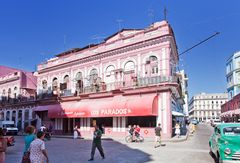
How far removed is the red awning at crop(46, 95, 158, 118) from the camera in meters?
23.7

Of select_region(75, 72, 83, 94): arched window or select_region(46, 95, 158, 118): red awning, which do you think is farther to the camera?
select_region(75, 72, 83, 94): arched window

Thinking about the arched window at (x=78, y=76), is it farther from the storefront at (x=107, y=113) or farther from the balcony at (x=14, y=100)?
the balcony at (x=14, y=100)

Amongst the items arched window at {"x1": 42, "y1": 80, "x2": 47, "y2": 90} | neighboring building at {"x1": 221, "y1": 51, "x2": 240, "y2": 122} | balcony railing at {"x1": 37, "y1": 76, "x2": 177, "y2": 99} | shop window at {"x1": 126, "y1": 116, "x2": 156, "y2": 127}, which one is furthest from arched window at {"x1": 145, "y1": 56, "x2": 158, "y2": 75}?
neighboring building at {"x1": 221, "y1": 51, "x2": 240, "y2": 122}

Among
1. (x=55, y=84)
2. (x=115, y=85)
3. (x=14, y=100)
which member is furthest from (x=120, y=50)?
(x=14, y=100)

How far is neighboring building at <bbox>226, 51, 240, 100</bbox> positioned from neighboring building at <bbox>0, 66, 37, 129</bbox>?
43.0m

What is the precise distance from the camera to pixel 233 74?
58.8m

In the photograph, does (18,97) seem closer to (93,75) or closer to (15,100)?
(15,100)

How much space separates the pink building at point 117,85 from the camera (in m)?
24.2

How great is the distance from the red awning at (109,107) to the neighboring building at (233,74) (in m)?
37.6

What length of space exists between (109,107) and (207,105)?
126 metres

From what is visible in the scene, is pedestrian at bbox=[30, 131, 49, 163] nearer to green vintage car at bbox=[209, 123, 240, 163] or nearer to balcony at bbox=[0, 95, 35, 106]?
green vintage car at bbox=[209, 123, 240, 163]

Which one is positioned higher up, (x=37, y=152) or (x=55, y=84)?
(x=55, y=84)

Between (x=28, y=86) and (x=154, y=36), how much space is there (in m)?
26.9

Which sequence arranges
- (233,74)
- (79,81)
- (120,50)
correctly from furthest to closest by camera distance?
1. (233,74)
2. (79,81)
3. (120,50)
